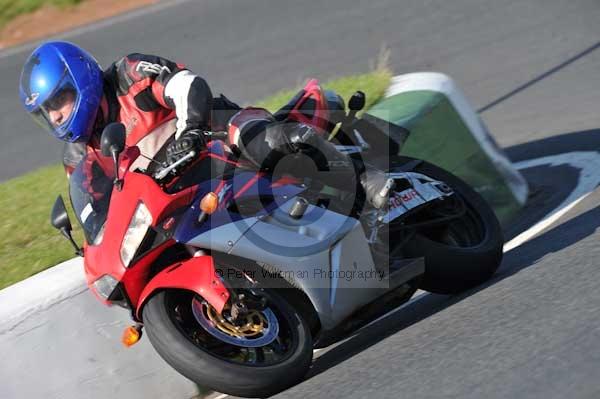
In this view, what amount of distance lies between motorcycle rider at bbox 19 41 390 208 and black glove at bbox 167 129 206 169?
0.02 metres

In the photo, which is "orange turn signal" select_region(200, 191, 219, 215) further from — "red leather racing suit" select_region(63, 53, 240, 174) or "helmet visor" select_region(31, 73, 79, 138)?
"helmet visor" select_region(31, 73, 79, 138)

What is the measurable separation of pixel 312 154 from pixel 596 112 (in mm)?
4954

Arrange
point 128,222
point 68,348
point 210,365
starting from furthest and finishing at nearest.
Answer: point 68,348 < point 128,222 < point 210,365

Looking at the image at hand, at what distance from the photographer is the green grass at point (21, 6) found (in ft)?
50.1

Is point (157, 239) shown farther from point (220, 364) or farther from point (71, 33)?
point (71, 33)

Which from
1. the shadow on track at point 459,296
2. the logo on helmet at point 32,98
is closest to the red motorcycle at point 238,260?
the shadow on track at point 459,296

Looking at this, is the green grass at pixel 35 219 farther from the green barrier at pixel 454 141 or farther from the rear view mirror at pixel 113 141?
the rear view mirror at pixel 113 141

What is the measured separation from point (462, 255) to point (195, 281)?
1.58 metres

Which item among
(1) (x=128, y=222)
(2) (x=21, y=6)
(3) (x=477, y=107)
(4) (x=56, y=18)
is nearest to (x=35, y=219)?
(1) (x=128, y=222)

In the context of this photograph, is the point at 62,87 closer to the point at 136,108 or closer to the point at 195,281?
the point at 136,108

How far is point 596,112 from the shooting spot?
30.1ft

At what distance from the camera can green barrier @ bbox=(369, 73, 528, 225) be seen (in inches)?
278

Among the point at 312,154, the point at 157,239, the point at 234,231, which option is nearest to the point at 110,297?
the point at 157,239

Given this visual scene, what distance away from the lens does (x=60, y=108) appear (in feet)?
16.6
